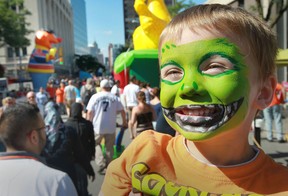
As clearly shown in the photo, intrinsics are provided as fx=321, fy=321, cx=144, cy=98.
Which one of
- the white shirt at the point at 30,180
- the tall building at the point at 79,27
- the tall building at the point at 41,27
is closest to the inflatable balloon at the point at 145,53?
the white shirt at the point at 30,180

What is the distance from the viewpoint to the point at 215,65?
107 cm

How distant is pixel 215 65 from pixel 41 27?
181 feet

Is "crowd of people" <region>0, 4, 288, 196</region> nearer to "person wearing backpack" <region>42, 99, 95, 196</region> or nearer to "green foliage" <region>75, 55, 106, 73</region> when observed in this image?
"person wearing backpack" <region>42, 99, 95, 196</region>

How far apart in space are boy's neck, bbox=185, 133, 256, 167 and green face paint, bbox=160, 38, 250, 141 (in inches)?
4.0

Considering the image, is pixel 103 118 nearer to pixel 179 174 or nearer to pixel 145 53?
pixel 179 174

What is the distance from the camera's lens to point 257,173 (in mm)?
1107

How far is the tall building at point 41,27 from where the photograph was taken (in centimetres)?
5066

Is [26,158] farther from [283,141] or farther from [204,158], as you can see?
[283,141]

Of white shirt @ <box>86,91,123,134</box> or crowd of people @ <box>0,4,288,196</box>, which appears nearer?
crowd of people @ <box>0,4,288,196</box>

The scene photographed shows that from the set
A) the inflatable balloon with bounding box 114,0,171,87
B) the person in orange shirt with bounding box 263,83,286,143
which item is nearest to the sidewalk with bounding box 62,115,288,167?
the person in orange shirt with bounding box 263,83,286,143

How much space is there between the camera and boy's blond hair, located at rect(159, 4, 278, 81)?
1.08 metres

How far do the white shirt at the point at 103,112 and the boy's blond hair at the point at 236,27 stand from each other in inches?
180

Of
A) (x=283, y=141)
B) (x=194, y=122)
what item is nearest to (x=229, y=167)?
(x=194, y=122)

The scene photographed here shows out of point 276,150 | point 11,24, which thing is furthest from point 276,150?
point 11,24
